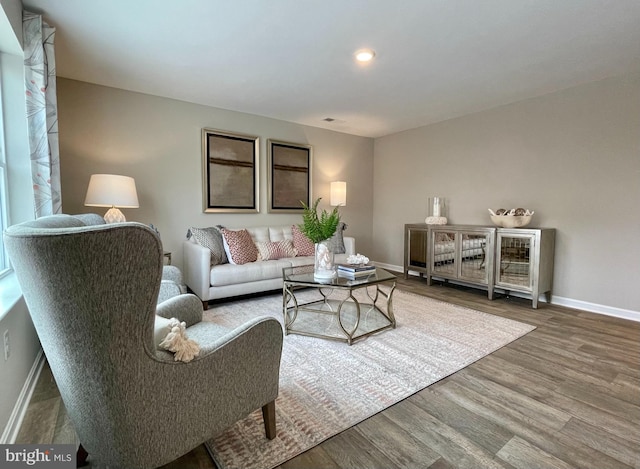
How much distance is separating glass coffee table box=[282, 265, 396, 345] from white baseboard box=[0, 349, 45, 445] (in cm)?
161

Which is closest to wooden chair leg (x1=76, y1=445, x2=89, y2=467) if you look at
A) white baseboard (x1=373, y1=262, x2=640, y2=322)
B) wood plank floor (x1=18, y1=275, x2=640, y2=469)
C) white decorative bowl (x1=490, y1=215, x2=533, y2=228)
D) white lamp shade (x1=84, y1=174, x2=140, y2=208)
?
wood plank floor (x1=18, y1=275, x2=640, y2=469)

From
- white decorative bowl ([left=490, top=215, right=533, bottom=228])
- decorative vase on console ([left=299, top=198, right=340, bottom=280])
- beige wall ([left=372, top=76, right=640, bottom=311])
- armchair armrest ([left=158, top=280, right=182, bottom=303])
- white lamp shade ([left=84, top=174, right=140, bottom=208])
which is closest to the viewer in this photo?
armchair armrest ([left=158, top=280, right=182, bottom=303])

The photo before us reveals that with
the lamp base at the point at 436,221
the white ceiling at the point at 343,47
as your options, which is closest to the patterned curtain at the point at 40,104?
the white ceiling at the point at 343,47

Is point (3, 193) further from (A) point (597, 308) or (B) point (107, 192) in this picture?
(A) point (597, 308)

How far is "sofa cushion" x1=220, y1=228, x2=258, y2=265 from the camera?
3.60 metres

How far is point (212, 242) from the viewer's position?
3.62m

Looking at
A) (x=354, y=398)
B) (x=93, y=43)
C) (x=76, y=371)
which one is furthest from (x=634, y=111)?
(x=93, y=43)

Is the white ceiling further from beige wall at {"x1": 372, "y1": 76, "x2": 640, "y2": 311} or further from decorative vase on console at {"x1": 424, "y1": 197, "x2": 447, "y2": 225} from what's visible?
decorative vase on console at {"x1": 424, "y1": 197, "x2": 447, "y2": 225}

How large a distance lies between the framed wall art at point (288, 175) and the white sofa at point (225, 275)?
107 centimetres

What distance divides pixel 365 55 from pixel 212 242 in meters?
2.51

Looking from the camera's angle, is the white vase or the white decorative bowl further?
the white decorative bowl

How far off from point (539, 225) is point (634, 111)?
4.45 ft

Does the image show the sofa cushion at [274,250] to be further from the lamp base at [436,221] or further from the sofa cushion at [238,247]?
the lamp base at [436,221]

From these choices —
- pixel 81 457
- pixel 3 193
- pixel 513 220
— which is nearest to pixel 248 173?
pixel 3 193
